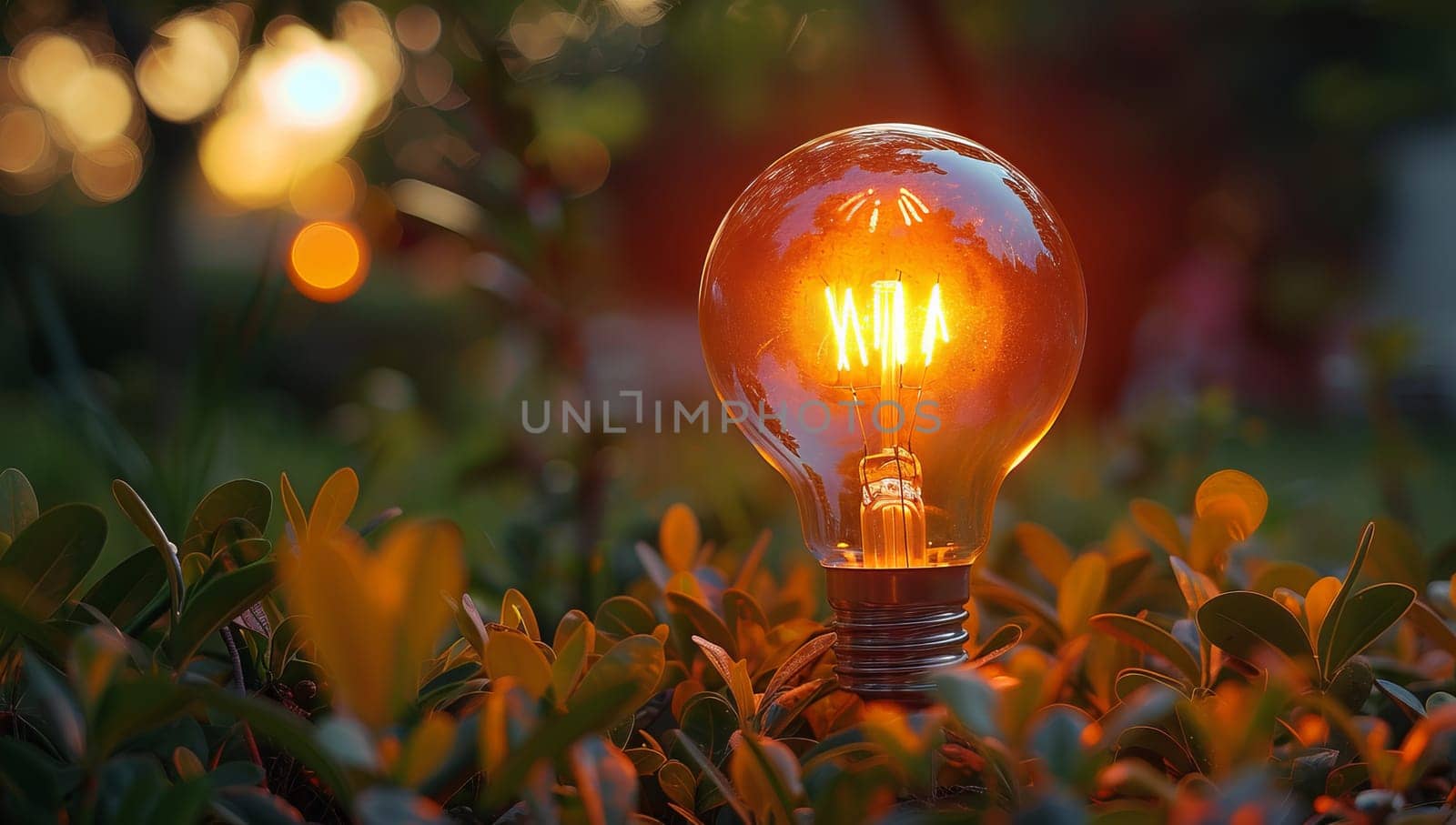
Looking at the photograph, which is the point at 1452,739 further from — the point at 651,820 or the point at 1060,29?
the point at 1060,29

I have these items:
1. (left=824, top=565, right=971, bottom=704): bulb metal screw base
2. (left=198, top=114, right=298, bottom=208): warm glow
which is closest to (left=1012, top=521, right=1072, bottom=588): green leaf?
(left=824, top=565, right=971, bottom=704): bulb metal screw base

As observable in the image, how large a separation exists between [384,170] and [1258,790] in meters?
3.44

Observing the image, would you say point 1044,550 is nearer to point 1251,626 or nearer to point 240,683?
point 1251,626

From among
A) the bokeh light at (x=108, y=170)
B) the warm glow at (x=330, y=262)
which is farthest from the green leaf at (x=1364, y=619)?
the bokeh light at (x=108, y=170)

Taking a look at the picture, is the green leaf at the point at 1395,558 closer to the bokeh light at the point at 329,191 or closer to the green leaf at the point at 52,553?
the green leaf at the point at 52,553

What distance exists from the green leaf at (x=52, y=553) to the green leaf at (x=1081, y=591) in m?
0.51

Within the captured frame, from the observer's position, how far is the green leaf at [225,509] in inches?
22.6

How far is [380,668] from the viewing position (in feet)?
1.26

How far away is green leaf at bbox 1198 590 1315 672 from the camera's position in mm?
531

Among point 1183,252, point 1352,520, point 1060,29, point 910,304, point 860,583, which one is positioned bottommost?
point 1352,520

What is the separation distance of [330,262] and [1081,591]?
4.21 m

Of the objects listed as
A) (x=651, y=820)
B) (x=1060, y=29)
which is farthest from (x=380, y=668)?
(x=1060, y=29)

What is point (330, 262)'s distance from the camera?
14.5 ft

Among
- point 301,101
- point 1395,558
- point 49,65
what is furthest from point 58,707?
point 49,65
